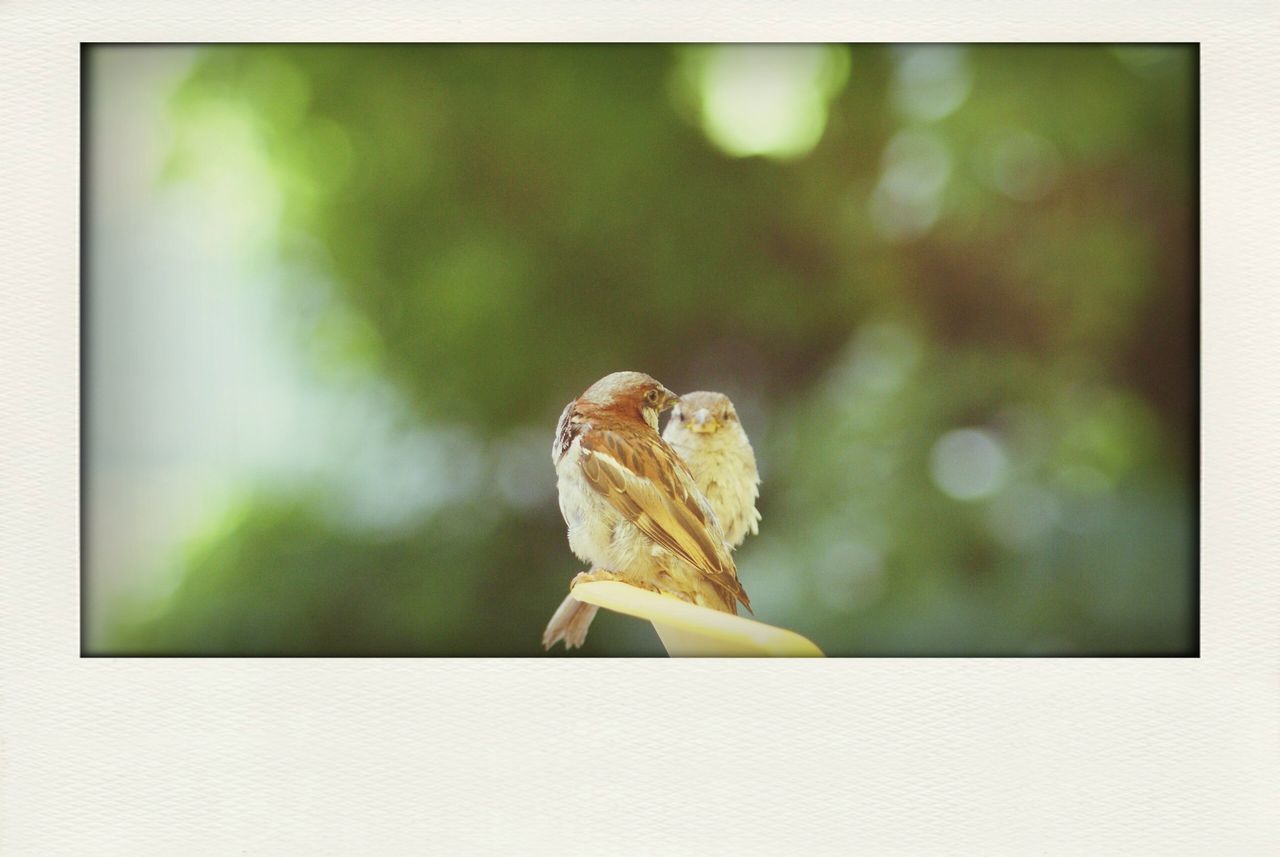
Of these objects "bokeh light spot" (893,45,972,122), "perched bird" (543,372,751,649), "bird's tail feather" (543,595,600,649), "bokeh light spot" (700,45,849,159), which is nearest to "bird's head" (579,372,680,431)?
"perched bird" (543,372,751,649)

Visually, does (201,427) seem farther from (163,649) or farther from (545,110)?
(545,110)

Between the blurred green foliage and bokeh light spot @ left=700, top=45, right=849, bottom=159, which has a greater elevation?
bokeh light spot @ left=700, top=45, right=849, bottom=159

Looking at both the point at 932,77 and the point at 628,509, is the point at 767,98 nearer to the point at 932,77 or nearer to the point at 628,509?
the point at 932,77

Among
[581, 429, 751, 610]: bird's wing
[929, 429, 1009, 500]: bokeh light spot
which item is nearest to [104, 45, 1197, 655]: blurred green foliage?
[929, 429, 1009, 500]: bokeh light spot

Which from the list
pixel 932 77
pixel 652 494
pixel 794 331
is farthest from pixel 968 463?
pixel 932 77

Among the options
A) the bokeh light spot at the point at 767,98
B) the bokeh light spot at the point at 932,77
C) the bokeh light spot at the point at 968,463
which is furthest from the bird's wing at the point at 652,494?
the bokeh light spot at the point at 932,77

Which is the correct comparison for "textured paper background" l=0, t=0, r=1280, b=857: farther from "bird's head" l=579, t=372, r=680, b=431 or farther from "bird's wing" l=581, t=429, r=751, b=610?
"bird's head" l=579, t=372, r=680, b=431
